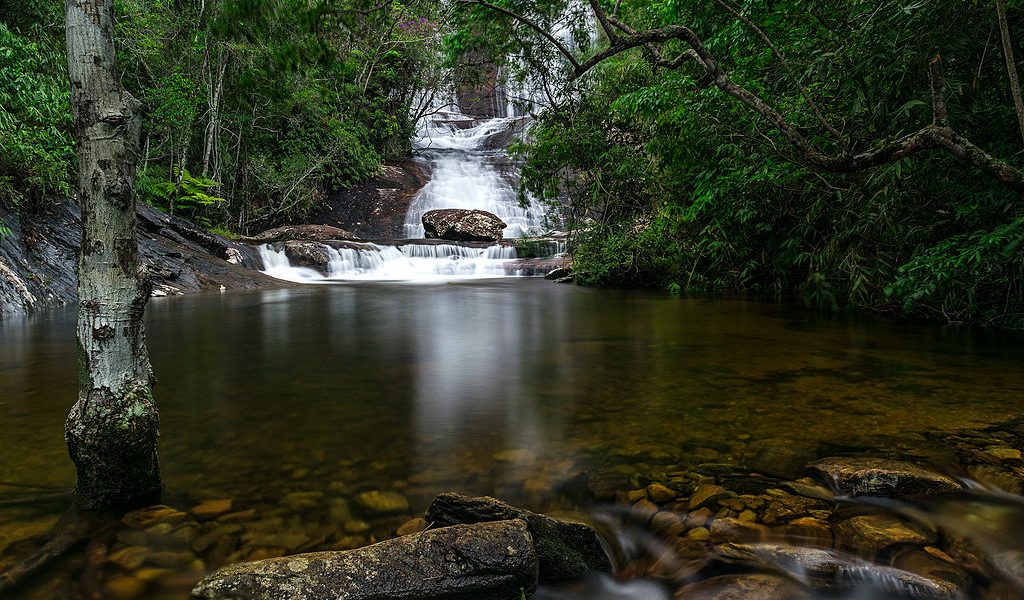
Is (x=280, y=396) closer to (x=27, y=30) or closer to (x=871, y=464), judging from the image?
(x=871, y=464)

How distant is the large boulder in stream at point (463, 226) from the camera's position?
20.4 meters

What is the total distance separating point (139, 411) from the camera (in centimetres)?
181

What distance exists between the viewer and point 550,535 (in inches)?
66.3

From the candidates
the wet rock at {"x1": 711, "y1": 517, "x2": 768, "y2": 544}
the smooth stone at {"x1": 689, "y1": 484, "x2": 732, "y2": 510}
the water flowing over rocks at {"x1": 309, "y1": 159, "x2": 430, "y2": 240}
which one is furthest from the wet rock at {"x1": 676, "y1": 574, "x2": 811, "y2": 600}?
the water flowing over rocks at {"x1": 309, "y1": 159, "x2": 430, "y2": 240}

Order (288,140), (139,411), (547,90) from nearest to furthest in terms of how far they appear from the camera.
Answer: (139,411) → (547,90) → (288,140)

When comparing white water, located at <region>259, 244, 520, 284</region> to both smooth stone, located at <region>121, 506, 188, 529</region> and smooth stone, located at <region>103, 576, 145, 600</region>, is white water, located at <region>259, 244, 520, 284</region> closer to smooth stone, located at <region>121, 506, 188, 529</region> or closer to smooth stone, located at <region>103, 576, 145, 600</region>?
smooth stone, located at <region>121, 506, 188, 529</region>

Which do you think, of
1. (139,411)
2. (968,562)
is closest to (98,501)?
(139,411)

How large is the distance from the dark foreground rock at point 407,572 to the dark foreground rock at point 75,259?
18.4 ft

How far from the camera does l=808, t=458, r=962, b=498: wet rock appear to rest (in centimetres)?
197

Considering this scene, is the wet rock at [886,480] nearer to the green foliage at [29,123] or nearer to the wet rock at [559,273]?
the green foliage at [29,123]

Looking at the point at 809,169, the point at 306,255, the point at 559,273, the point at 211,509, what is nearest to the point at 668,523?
the point at 211,509

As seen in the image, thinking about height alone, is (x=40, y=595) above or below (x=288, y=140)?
below

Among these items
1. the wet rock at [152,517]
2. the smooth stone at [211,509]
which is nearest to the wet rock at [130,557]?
the wet rock at [152,517]

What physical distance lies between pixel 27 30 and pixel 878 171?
1323cm
